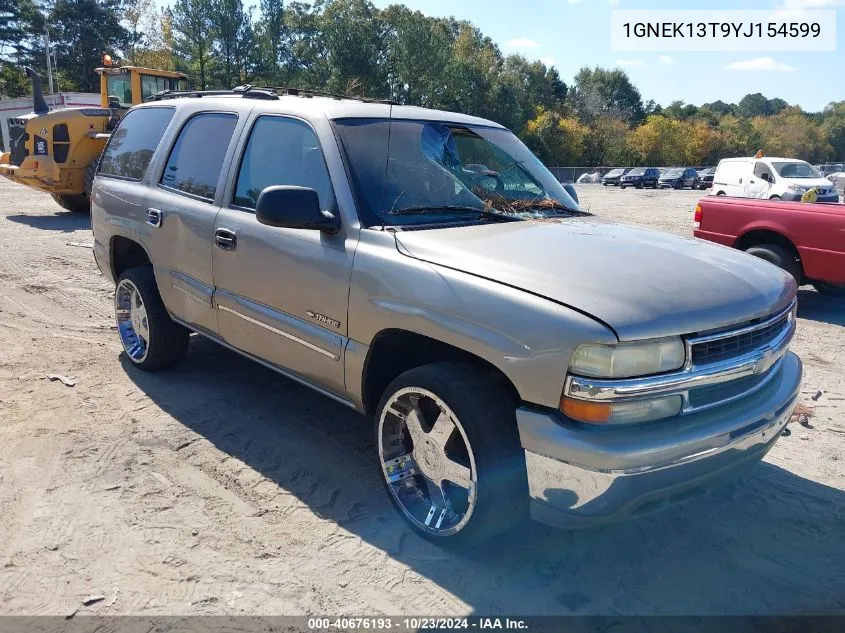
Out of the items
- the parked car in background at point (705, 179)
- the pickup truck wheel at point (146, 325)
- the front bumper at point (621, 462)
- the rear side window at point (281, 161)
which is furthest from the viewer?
the parked car in background at point (705, 179)

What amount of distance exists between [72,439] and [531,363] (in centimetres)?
296

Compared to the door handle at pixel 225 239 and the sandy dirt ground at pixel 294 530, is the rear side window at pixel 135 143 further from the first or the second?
the sandy dirt ground at pixel 294 530

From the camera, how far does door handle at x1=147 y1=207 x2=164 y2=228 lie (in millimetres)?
4418

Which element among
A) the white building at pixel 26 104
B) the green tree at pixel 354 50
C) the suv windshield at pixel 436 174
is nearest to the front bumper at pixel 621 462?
the suv windshield at pixel 436 174

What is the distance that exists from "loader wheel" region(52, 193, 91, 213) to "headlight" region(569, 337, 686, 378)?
1367 cm

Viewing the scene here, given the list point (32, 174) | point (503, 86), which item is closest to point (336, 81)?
point (503, 86)

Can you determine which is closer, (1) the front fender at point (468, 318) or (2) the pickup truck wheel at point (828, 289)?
(1) the front fender at point (468, 318)

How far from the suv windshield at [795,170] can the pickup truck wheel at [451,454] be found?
66.0 feet

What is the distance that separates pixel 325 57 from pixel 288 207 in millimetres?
47107

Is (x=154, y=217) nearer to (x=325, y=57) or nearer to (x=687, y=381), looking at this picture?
(x=687, y=381)

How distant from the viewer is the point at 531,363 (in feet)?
8.02

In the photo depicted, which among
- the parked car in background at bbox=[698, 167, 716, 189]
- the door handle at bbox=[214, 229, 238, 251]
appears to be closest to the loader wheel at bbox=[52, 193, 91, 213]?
the door handle at bbox=[214, 229, 238, 251]

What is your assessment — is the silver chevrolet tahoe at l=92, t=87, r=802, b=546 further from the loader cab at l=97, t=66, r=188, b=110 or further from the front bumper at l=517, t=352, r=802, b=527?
the loader cab at l=97, t=66, r=188, b=110

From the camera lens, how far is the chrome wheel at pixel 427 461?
2.78 meters
